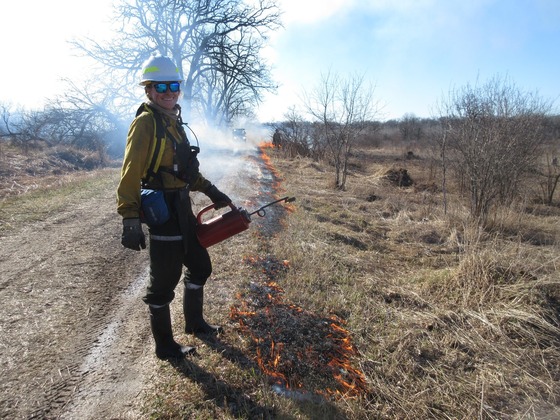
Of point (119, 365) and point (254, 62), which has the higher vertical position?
point (254, 62)

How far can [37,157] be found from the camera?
12445 mm

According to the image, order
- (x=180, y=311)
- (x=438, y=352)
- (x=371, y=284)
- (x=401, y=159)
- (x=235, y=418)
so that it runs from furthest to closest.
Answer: (x=401, y=159) → (x=371, y=284) → (x=180, y=311) → (x=438, y=352) → (x=235, y=418)

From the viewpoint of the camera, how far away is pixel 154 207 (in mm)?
2486

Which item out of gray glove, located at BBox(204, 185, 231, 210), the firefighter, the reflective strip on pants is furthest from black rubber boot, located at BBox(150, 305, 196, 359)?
gray glove, located at BBox(204, 185, 231, 210)

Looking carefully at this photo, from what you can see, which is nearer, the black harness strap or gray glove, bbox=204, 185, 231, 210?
the black harness strap

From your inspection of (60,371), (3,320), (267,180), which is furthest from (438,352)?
(267,180)

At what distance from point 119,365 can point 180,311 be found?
83cm

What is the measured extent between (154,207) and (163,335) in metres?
0.96

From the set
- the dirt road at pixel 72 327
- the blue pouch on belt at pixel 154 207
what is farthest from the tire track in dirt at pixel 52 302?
the blue pouch on belt at pixel 154 207

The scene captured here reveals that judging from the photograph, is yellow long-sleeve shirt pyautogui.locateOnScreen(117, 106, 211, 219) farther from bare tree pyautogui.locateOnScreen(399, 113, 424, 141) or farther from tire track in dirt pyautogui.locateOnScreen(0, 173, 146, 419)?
bare tree pyautogui.locateOnScreen(399, 113, 424, 141)

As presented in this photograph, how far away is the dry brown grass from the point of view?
8.02 feet

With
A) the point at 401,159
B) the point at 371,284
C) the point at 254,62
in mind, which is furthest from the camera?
the point at 401,159

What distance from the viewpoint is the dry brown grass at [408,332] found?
2.45m

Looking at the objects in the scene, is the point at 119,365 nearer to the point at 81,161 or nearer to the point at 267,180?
the point at 267,180
